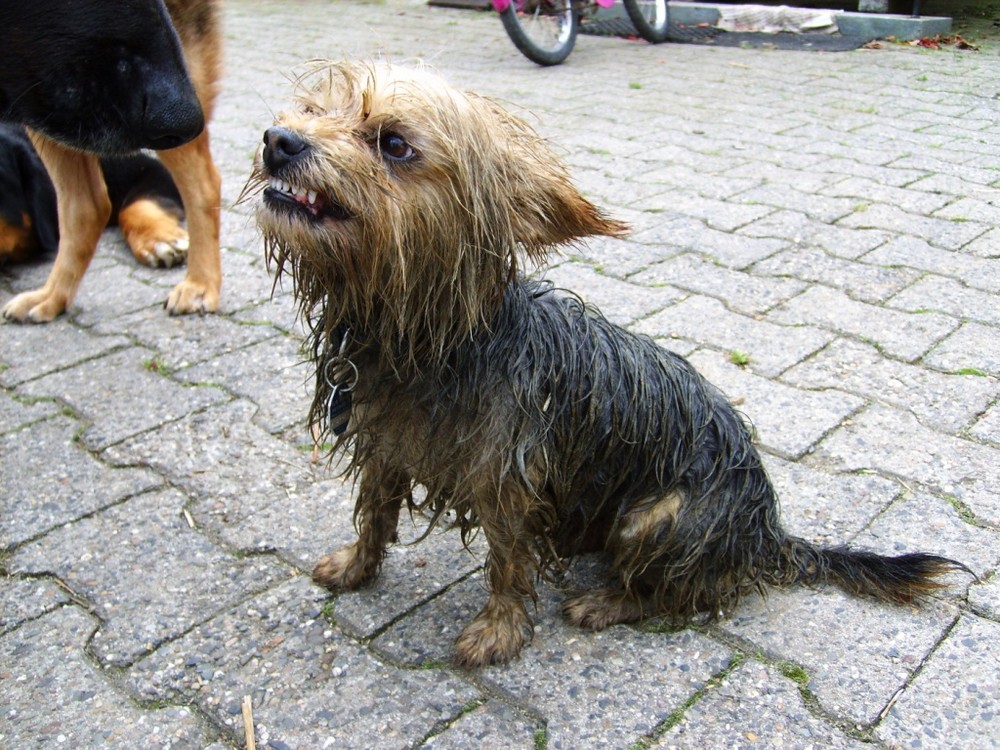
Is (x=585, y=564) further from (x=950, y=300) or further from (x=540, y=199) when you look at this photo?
(x=950, y=300)

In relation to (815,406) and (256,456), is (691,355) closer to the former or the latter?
(815,406)

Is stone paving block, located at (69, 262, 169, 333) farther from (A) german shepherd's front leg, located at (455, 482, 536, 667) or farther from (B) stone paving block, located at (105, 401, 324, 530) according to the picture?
(A) german shepherd's front leg, located at (455, 482, 536, 667)

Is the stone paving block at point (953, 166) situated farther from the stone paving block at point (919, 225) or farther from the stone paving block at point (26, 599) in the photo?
the stone paving block at point (26, 599)

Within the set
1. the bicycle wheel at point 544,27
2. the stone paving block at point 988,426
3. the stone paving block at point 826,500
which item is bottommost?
the stone paving block at point 826,500

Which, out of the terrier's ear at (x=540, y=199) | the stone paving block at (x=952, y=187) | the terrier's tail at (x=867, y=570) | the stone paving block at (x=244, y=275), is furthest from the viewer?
the stone paving block at (x=952, y=187)

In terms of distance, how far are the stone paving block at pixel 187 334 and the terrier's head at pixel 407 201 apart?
Result: 6.59 ft

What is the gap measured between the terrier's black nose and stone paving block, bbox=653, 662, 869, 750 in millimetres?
1479

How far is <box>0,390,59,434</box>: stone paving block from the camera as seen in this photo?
354 cm

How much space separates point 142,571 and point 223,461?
59 centimetres

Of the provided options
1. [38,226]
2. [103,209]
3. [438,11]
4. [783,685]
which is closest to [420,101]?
[783,685]

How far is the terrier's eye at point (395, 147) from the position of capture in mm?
1965

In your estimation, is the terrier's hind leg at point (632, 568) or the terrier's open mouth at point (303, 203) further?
the terrier's hind leg at point (632, 568)

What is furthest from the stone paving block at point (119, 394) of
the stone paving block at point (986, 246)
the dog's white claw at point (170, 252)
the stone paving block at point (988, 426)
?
the stone paving block at point (986, 246)

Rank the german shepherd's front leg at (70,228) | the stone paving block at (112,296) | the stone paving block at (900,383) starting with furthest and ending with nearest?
the stone paving block at (112,296)
the german shepherd's front leg at (70,228)
the stone paving block at (900,383)
